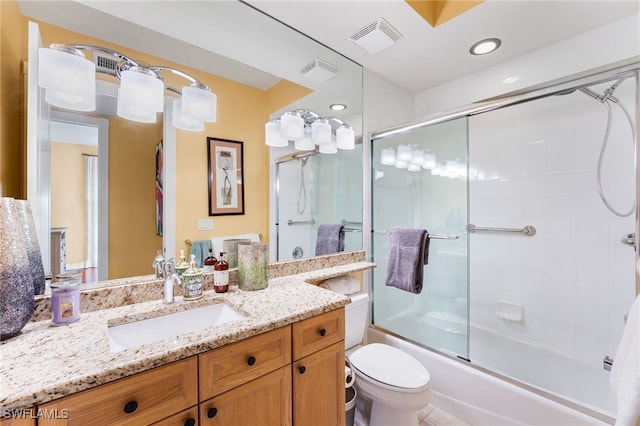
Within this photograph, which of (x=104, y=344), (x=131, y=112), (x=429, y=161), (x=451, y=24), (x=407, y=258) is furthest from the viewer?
(x=429, y=161)

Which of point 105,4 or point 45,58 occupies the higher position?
point 105,4

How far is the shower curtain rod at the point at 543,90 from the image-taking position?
1220 mm

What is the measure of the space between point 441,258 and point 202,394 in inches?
85.8

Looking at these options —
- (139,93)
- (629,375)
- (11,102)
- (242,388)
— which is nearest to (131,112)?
(139,93)

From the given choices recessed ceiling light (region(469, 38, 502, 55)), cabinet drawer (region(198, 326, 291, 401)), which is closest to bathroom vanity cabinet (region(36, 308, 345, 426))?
Answer: cabinet drawer (region(198, 326, 291, 401))

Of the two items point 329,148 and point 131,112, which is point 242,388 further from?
point 329,148

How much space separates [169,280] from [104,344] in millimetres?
360

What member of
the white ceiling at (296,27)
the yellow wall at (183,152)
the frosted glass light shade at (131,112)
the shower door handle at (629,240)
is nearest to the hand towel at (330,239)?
the yellow wall at (183,152)

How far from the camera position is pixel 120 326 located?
98 cm

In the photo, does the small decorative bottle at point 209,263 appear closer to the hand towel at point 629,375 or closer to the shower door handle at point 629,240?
the hand towel at point 629,375

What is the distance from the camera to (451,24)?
1630 mm

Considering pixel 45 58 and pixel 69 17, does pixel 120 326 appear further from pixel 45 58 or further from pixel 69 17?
pixel 69 17

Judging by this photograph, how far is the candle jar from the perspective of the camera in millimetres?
909

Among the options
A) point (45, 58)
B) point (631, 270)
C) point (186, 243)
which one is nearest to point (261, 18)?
point (45, 58)
